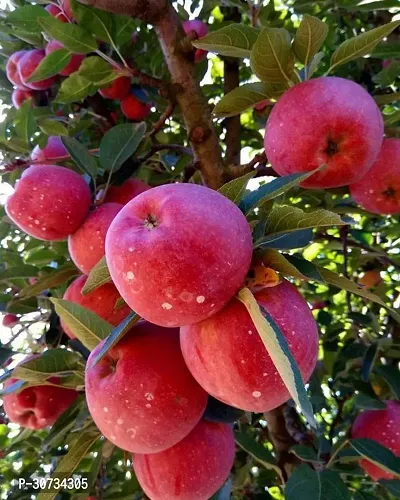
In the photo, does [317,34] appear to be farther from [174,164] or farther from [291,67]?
[174,164]

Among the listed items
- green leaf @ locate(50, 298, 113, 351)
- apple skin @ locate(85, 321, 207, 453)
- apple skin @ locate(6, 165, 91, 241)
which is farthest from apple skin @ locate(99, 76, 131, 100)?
apple skin @ locate(85, 321, 207, 453)

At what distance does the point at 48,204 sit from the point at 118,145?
0.86ft

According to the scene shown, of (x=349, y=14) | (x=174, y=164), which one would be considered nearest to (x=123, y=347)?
(x=174, y=164)

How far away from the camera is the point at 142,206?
73 cm

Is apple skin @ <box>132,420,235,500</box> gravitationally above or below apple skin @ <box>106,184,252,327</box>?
below

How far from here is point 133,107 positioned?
1.85m

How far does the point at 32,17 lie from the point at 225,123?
2.28 ft

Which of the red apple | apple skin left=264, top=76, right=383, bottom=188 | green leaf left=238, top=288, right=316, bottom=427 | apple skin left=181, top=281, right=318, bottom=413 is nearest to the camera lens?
green leaf left=238, top=288, right=316, bottom=427

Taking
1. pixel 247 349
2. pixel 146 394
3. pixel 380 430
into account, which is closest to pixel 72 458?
pixel 146 394

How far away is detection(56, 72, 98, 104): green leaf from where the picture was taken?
1.46 m

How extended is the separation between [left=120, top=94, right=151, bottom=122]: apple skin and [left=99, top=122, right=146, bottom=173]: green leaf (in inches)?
17.6

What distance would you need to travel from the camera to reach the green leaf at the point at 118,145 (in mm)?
1398

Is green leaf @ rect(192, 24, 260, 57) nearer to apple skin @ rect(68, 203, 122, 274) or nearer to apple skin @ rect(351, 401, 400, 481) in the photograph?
apple skin @ rect(68, 203, 122, 274)

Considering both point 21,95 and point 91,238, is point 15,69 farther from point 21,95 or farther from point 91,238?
point 91,238
